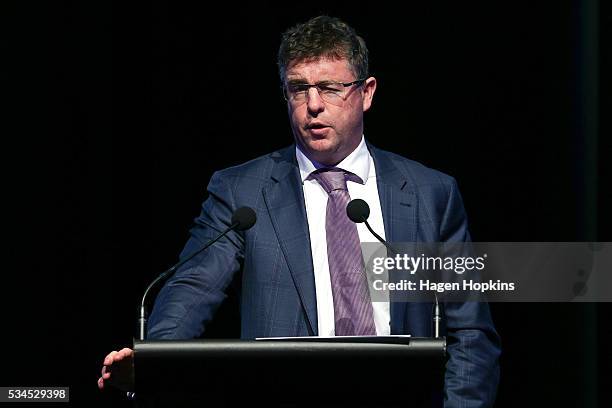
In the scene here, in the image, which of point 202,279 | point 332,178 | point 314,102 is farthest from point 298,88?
point 202,279

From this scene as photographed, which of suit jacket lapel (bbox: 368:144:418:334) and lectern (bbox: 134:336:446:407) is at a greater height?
suit jacket lapel (bbox: 368:144:418:334)

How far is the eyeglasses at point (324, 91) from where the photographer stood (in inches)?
131

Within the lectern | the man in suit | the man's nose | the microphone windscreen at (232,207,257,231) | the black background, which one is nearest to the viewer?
the lectern

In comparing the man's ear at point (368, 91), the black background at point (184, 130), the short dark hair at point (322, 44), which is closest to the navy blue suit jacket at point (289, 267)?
the man's ear at point (368, 91)

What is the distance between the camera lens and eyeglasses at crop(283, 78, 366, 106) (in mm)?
3340

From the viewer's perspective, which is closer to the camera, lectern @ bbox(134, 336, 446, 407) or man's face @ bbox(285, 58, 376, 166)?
lectern @ bbox(134, 336, 446, 407)

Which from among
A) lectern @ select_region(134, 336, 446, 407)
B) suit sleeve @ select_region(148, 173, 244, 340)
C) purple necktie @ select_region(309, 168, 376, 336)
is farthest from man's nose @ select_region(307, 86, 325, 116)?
lectern @ select_region(134, 336, 446, 407)

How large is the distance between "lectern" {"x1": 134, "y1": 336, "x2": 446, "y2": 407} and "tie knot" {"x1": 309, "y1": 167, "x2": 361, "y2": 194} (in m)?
0.98

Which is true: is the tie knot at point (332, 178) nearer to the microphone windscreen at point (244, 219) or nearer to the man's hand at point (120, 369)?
the microphone windscreen at point (244, 219)

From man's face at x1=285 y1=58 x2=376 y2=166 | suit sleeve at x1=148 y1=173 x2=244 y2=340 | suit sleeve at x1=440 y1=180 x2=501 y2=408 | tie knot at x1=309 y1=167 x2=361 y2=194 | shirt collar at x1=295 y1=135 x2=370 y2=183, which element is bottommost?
suit sleeve at x1=440 y1=180 x2=501 y2=408

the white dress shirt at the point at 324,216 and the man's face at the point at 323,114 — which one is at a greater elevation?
the man's face at the point at 323,114

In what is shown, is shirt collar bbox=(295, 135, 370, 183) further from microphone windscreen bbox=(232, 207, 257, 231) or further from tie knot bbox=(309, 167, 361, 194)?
microphone windscreen bbox=(232, 207, 257, 231)

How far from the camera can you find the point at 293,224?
10.7 ft

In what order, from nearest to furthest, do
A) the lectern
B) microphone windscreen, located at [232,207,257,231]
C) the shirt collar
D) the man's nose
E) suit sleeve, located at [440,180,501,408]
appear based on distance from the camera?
the lectern < microphone windscreen, located at [232,207,257,231] < suit sleeve, located at [440,180,501,408] < the man's nose < the shirt collar
